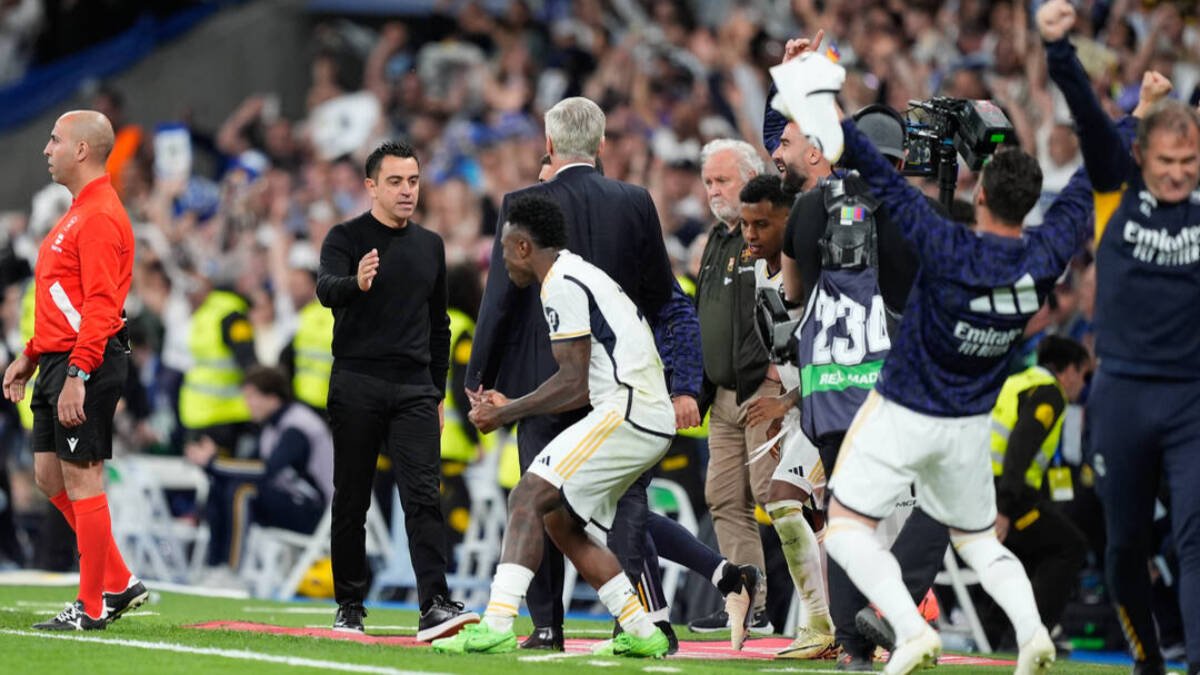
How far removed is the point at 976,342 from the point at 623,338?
1.63 m

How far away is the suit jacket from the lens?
881 cm

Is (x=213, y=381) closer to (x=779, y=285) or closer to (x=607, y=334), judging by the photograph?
(x=779, y=285)

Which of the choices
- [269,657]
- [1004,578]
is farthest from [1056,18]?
[269,657]

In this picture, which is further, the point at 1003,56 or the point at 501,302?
the point at 1003,56

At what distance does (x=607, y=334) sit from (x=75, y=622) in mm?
3174

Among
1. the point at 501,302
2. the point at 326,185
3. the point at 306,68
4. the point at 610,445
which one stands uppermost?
the point at 306,68

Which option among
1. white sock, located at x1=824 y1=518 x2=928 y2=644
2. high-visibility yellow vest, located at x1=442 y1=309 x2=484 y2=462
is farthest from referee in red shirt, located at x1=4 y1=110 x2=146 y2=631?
high-visibility yellow vest, located at x1=442 y1=309 x2=484 y2=462

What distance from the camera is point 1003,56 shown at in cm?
1539

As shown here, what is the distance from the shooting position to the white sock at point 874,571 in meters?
6.90

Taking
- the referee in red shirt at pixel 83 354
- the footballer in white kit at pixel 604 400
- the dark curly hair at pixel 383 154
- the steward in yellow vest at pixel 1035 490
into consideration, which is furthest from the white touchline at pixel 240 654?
the steward in yellow vest at pixel 1035 490

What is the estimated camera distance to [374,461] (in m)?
9.77

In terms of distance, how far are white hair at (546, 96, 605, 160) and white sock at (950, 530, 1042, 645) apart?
8.82ft

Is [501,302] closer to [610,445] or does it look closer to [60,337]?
[610,445]

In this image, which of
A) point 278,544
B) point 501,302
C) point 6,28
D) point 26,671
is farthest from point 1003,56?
point 6,28
